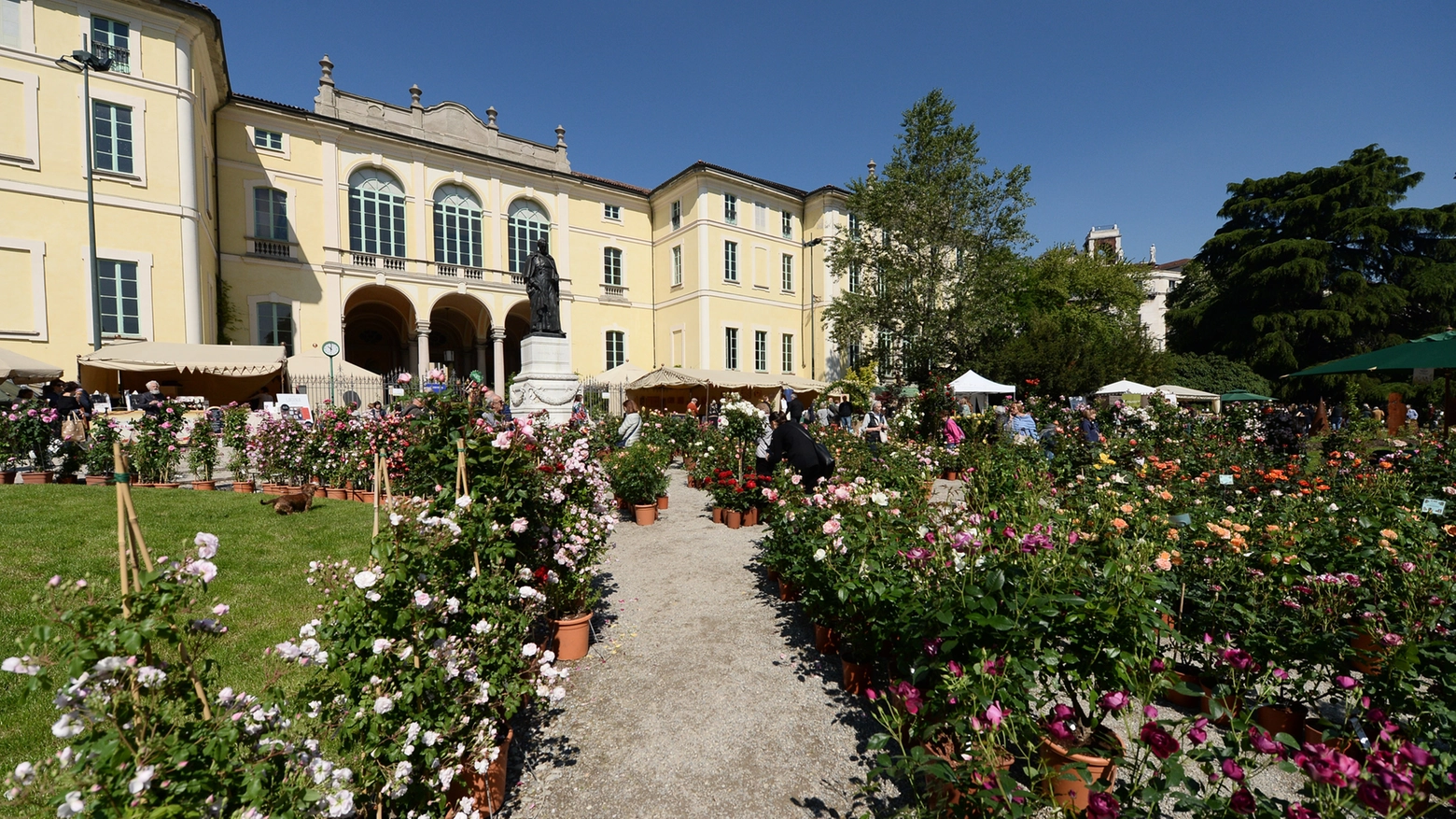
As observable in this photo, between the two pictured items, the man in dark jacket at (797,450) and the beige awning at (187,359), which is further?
the beige awning at (187,359)

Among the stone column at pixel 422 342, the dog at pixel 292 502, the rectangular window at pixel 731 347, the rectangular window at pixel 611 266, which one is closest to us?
the dog at pixel 292 502

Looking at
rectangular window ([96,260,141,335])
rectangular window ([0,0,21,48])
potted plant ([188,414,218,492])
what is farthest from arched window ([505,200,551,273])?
potted plant ([188,414,218,492])

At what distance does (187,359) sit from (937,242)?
73.1ft

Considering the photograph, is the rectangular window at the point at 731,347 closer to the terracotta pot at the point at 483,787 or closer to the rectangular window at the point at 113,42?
the rectangular window at the point at 113,42

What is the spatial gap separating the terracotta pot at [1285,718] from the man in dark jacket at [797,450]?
3.62m

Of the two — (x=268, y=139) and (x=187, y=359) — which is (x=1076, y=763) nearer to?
(x=187, y=359)

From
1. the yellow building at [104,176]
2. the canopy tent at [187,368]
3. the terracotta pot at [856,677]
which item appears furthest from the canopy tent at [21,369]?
the terracotta pot at [856,677]

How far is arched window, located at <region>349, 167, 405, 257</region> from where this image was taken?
20.4m

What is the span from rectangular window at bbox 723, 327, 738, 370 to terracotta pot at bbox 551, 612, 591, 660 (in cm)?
2220

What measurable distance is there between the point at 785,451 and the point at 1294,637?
4138mm

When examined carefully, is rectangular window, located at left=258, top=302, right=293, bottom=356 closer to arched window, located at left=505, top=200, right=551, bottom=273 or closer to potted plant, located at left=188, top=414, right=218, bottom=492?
arched window, located at left=505, top=200, right=551, bottom=273

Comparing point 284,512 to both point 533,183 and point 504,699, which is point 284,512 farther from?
point 533,183

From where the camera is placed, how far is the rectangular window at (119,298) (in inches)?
551

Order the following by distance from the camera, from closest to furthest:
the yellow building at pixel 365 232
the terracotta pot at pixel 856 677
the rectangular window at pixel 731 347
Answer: the terracotta pot at pixel 856 677, the yellow building at pixel 365 232, the rectangular window at pixel 731 347
